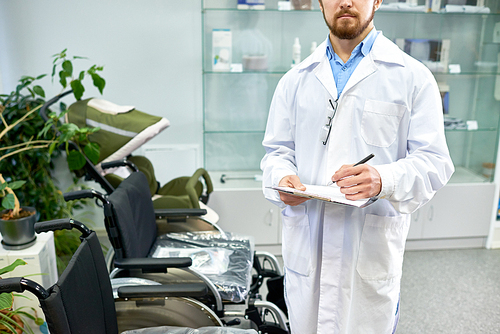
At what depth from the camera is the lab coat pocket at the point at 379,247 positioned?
4.64 feet

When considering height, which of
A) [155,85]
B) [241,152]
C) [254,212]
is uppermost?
[155,85]

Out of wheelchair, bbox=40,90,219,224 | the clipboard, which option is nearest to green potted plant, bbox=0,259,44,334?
wheelchair, bbox=40,90,219,224

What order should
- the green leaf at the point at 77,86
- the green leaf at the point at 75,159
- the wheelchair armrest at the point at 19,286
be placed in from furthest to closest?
the green leaf at the point at 77,86 < the green leaf at the point at 75,159 < the wheelchair armrest at the point at 19,286

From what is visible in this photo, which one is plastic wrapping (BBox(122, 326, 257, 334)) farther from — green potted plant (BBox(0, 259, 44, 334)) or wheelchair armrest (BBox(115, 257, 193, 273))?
green potted plant (BBox(0, 259, 44, 334))

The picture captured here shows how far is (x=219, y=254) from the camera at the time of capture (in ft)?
6.86

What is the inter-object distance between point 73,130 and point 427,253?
275 centimetres

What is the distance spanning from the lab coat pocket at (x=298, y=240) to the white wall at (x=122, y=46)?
209cm

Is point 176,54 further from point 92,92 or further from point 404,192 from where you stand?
point 404,192

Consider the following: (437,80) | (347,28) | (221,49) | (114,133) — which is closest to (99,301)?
(347,28)

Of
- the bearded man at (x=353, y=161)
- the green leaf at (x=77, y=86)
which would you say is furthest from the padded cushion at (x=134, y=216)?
the green leaf at (x=77, y=86)

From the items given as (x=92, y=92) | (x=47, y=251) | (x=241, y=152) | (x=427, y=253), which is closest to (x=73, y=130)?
(x=47, y=251)

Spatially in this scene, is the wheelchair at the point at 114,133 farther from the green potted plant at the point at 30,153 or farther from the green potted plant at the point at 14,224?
the green potted plant at the point at 14,224

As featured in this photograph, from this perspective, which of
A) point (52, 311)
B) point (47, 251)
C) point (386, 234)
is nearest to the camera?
point (52, 311)

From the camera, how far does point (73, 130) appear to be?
7.37 feet
